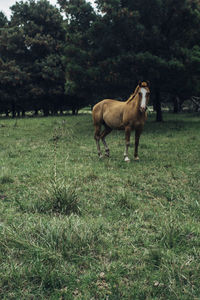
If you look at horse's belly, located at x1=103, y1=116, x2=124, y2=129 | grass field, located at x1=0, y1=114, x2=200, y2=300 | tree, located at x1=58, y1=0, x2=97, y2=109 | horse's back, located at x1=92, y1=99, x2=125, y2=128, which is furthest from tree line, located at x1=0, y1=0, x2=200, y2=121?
grass field, located at x1=0, y1=114, x2=200, y2=300

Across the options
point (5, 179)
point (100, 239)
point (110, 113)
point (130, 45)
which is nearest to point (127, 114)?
point (110, 113)

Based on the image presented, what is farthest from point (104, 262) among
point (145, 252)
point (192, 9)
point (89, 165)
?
point (192, 9)

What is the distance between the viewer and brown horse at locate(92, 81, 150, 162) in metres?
7.92

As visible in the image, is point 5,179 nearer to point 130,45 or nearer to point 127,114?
point 127,114

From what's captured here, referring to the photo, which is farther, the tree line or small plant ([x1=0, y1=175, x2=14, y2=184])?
the tree line

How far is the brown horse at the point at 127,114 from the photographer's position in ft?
26.0

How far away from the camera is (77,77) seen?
1858 cm

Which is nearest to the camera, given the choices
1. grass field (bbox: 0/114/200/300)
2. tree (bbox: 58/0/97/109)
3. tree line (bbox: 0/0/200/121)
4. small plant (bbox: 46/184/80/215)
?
grass field (bbox: 0/114/200/300)

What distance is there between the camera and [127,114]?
8633mm

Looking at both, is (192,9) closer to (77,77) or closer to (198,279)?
(77,77)

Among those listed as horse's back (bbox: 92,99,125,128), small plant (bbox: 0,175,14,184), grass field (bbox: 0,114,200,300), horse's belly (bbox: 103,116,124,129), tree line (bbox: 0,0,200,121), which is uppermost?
tree line (bbox: 0,0,200,121)

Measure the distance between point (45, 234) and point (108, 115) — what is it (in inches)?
248

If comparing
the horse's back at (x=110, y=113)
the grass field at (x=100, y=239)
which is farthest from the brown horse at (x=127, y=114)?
the grass field at (x=100, y=239)

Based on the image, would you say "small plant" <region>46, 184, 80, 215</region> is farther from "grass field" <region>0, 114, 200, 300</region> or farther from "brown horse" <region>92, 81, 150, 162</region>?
"brown horse" <region>92, 81, 150, 162</region>
